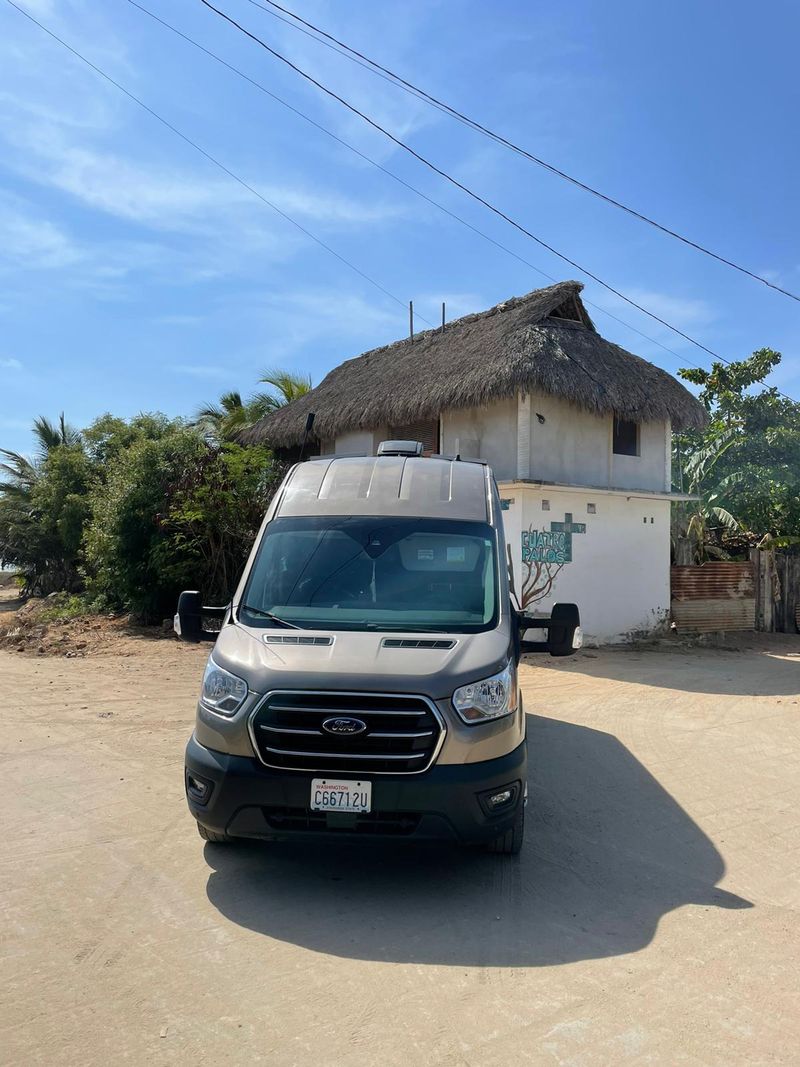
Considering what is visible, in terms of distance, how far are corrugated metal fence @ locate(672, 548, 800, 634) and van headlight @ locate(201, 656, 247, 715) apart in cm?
1438

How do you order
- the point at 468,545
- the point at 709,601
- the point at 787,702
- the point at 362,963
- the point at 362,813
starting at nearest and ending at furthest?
the point at 362,963 < the point at 362,813 < the point at 468,545 < the point at 787,702 < the point at 709,601

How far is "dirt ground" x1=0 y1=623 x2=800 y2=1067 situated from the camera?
3.02 meters

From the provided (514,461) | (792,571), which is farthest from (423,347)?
(792,571)

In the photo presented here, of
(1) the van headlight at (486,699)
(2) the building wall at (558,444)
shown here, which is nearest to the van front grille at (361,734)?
(1) the van headlight at (486,699)

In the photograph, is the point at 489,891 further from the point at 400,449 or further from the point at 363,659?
the point at 400,449

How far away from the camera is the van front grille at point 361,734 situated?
13.6ft

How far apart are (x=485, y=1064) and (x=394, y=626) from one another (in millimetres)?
2352

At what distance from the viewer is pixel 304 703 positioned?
418 cm

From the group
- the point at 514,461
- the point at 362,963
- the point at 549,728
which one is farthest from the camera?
the point at 514,461

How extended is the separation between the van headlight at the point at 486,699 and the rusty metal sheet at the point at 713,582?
13.9 meters

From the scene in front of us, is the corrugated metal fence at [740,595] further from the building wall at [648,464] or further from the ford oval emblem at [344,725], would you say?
the ford oval emblem at [344,725]

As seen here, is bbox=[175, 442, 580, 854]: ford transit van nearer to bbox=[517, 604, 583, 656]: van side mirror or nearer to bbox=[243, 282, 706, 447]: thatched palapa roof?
bbox=[517, 604, 583, 656]: van side mirror

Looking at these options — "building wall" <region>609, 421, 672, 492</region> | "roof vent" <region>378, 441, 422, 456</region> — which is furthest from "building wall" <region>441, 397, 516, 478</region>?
"roof vent" <region>378, 441, 422, 456</region>

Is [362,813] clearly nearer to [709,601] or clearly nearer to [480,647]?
[480,647]
